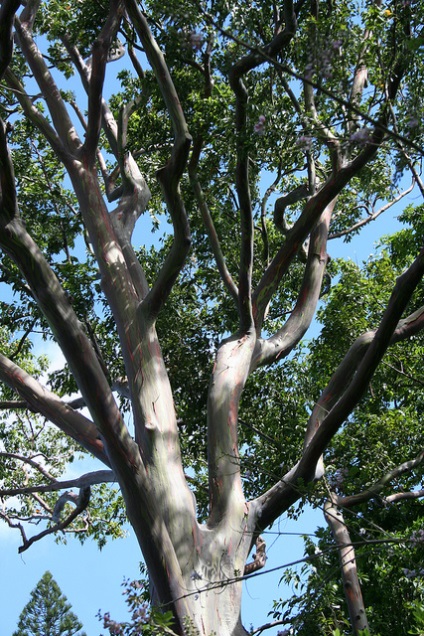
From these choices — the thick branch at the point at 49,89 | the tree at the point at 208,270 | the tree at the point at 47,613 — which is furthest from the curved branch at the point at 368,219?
the tree at the point at 47,613

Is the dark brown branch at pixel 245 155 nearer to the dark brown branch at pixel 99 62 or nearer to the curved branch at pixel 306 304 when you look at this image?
the curved branch at pixel 306 304

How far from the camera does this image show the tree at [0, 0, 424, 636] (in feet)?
19.5

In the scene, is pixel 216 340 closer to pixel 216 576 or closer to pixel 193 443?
pixel 193 443

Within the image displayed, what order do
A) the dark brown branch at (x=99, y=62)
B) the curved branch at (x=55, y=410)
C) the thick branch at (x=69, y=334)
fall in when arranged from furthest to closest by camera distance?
the dark brown branch at (x=99, y=62) < the curved branch at (x=55, y=410) < the thick branch at (x=69, y=334)

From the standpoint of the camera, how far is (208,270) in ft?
32.1

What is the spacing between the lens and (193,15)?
631 cm

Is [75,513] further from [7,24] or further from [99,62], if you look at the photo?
[7,24]

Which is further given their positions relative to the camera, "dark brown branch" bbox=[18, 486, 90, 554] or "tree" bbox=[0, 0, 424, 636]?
"dark brown branch" bbox=[18, 486, 90, 554]

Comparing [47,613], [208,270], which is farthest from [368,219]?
[47,613]

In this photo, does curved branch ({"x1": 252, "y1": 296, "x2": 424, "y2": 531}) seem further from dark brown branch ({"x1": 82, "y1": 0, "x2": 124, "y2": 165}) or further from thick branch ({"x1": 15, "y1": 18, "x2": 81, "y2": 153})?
thick branch ({"x1": 15, "y1": 18, "x2": 81, "y2": 153})

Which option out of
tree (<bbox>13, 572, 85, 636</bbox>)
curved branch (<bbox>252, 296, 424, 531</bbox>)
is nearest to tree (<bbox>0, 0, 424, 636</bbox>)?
curved branch (<bbox>252, 296, 424, 531</bbox>)

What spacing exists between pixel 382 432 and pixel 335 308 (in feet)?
6.37

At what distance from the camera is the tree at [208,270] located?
594 cm

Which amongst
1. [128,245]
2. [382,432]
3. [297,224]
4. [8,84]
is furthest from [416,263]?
[8,84]
